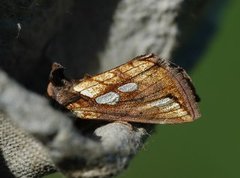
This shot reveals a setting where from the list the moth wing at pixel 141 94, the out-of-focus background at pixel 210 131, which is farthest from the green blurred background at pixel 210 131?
the moth wing at pixel 141 94

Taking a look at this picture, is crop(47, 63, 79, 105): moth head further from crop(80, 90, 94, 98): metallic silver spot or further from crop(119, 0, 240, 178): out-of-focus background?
crop(119, 0, 240, 178): out-of-focus background

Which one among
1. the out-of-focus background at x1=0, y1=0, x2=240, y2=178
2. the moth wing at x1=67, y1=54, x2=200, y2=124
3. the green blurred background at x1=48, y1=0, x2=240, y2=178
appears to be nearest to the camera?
the out-of-focus background at x1=0, y1=0, x2=240, y2=178

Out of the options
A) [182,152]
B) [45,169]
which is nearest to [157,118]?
[45,169]

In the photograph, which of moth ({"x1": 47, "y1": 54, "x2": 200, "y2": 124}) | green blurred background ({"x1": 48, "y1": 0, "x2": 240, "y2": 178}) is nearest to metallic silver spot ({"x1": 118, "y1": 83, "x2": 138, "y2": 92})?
moth ({"x1": 47, "y1": 54, "x2": 200, "y2": 124})

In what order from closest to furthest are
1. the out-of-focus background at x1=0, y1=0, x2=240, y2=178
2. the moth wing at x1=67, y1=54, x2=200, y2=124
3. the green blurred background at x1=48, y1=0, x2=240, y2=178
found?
the out-of-focus background at x1=0, y1=0, x2=240, y2=178 → the moth wing at x1=67, y1=54, x2=200, y2=124 → the green blurred background at x1=48, y1=0, x2=240, y2=178

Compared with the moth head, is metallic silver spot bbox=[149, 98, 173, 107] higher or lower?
lower

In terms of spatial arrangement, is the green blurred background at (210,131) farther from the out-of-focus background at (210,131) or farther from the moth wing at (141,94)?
the moth wing at (141,94)

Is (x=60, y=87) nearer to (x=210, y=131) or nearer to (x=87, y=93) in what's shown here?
(x=87, y=93)

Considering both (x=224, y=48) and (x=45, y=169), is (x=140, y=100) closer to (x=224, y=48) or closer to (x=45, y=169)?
(x=45, y=169)
